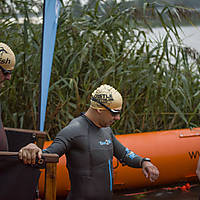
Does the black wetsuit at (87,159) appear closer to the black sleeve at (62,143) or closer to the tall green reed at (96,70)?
the black sleeve at (62,143)

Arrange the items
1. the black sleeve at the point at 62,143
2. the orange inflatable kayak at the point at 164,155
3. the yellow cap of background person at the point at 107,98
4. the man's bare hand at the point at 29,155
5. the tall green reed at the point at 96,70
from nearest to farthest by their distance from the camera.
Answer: the man's bare hand at the point at 29,155 → the black sleeve at the point at 62,143 → the yellow cap of background person at the point at 107,98 → the orange inflatable kayak at the point at 164,155 → the tall green reed at the point at 96,70

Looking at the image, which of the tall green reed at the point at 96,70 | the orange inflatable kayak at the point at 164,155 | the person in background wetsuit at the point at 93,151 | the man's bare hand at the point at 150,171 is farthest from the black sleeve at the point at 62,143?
the tall green reed at the point at 96,70

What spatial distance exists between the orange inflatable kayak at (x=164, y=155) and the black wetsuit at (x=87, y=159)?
149cm

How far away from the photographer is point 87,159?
2.17m

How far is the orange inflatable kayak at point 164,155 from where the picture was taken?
3798 mm

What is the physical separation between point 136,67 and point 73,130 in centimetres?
243

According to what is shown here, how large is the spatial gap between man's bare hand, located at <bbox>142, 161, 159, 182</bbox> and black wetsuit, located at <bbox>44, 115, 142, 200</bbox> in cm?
8

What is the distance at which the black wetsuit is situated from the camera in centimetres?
215

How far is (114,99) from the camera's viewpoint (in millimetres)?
2158

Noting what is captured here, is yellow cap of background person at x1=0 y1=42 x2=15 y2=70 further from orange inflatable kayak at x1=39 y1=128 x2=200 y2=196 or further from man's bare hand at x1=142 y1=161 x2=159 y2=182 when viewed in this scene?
orange inflatable kayak at x1=39 y1=128 x2=200 y2=196

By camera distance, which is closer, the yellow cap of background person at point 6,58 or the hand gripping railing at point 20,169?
the hand gripping railing at point 20,169

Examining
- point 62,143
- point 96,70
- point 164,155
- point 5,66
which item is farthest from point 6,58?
point 164,155

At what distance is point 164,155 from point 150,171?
6.25 ft

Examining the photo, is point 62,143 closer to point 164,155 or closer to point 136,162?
point 136,162
